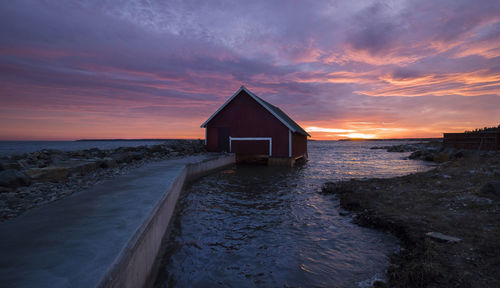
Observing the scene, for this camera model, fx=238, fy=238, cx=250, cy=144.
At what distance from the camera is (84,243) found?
3.30m

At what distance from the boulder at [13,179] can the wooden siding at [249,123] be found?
51.7ft

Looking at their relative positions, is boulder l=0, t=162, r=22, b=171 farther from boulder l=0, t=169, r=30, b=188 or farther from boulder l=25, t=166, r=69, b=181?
boulder l=0, t=169, r=30, b=188

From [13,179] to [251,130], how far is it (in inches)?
640

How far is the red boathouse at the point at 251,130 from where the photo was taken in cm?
2070

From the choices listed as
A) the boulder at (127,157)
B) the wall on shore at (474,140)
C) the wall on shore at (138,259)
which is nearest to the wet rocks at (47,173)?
the boulder at (127,157)

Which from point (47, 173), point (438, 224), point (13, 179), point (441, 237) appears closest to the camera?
point (441, 237)

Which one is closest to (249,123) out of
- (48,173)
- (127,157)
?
(127,157)

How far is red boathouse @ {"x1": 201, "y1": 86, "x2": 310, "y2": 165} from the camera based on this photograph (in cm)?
2070

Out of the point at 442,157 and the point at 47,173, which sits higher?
the point at 47,173

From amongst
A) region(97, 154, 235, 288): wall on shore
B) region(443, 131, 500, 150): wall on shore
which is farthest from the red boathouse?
region(443, 131, 500, 150): wall on shore

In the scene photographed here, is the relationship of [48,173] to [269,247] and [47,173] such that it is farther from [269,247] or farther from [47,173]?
[269,247]

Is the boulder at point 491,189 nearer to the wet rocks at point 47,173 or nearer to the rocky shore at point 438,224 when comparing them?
the rocky shore at point 438,224

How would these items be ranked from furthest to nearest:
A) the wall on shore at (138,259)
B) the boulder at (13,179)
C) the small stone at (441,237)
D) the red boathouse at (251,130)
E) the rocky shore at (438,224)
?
the red boathouse at (251,130) → the boulder at (13,179) → the small stone at (441,237) → the rocky shore at (438,224) → the wall on shore at (138,259)

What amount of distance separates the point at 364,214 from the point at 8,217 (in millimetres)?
8490
